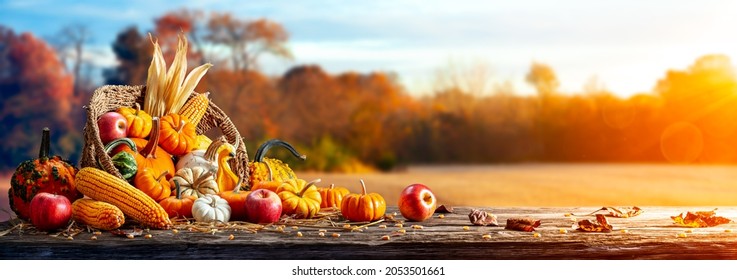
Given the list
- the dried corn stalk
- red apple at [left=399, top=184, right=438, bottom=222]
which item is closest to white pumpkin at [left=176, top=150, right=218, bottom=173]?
the dried corn stalk

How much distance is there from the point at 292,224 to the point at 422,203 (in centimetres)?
74

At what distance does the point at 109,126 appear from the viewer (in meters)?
4.84

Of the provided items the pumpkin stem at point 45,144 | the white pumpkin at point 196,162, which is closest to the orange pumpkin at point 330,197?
the white pumpkin at point 196,162

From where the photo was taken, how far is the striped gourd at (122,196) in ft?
13.6

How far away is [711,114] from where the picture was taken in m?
8.09

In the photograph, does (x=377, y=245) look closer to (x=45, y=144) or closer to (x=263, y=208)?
(x=263, y=208)

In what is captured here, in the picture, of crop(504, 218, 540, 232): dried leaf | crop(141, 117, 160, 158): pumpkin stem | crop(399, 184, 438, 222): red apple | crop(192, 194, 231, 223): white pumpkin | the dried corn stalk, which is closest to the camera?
crop(504, 218, 540, 232): dried leaf

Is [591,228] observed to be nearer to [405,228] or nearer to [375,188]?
[405,228]

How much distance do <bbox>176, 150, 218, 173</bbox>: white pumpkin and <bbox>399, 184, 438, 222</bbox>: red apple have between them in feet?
4.09

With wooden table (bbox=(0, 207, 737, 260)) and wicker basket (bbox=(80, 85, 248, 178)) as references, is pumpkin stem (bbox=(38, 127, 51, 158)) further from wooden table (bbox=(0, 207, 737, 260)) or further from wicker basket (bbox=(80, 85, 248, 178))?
wooden table (bbox=(0, 207, 737, 260))

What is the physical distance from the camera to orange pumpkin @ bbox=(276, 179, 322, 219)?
457 centimetres

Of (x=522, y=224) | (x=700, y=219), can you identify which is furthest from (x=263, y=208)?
(x=700, y=219)

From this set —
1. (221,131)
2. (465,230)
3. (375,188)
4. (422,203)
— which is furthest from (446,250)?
(375,188)

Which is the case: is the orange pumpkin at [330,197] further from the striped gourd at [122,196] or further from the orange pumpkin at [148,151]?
the striped gourd at [122,196]
